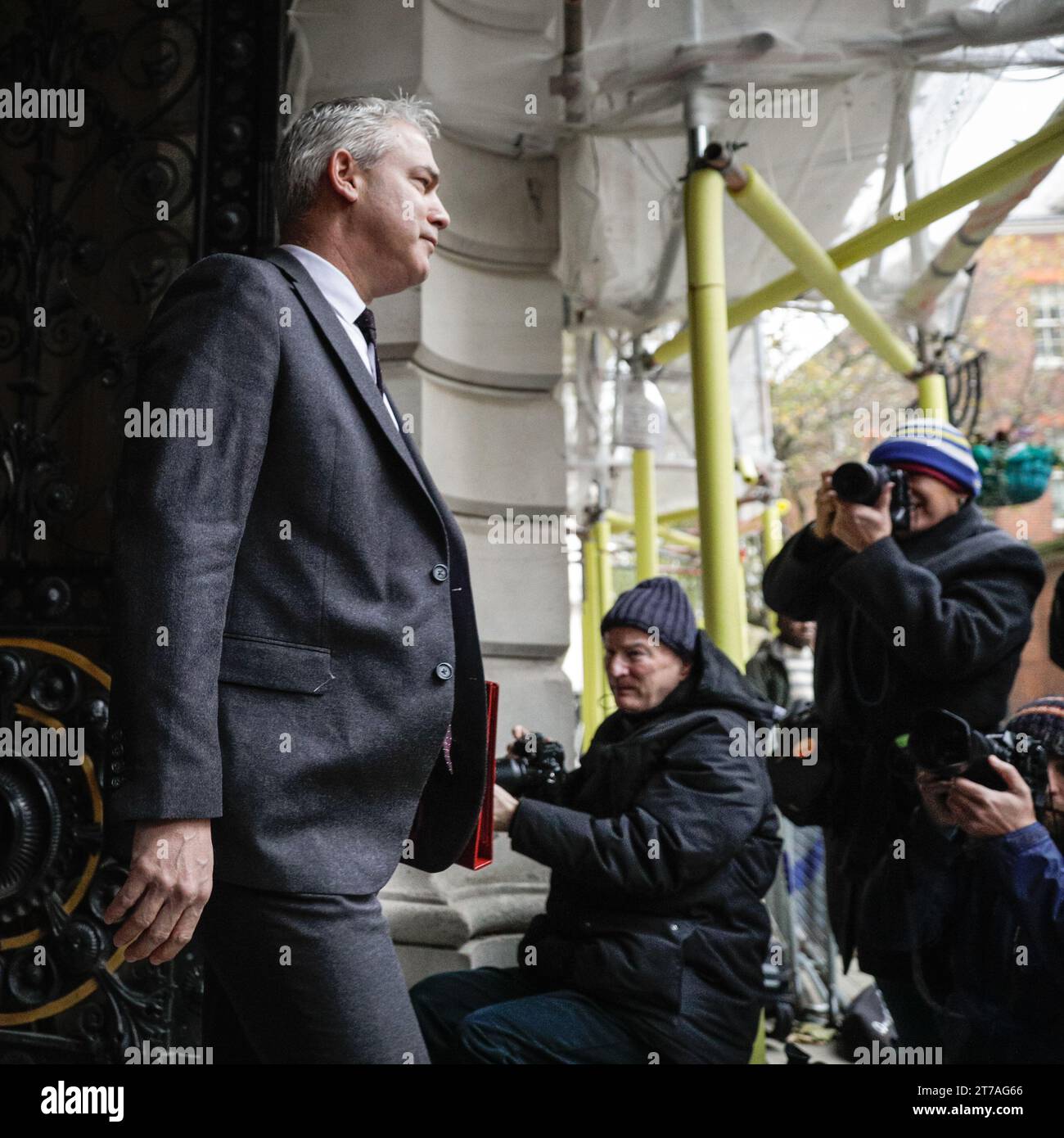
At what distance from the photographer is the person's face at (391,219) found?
6.19 feet

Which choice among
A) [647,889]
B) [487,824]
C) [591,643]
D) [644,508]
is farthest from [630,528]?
[487,824]

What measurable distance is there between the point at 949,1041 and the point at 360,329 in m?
1.75

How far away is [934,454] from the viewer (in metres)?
2.70

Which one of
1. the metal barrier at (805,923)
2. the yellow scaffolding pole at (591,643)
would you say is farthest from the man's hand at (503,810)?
the yellow scaffolding pole at (591,643)

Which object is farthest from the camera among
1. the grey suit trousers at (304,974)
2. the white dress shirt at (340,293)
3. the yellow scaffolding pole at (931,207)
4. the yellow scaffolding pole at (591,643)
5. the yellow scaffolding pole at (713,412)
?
the yellow scaffolding pole at (591,643)

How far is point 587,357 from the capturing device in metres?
6.34

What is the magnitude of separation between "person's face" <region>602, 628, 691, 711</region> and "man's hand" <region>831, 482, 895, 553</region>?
601 millimetres

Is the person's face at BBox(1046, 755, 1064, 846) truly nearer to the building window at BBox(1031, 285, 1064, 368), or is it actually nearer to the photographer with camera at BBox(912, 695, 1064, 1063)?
the photographer with camera at BBox(912, 695, 1064, 1063)

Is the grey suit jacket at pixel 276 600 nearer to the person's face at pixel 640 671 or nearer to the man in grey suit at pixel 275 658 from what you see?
the man in grey suit at pixel 275 658

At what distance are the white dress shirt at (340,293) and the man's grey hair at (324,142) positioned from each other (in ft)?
0.36

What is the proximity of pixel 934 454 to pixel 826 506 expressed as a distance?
0.28 meters

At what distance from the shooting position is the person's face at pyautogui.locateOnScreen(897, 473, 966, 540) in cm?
271

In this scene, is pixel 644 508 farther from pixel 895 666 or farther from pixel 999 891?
pixel 999 891

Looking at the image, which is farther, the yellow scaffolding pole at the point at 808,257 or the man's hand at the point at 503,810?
the yellow scaffolding pole at the point at 808,257
